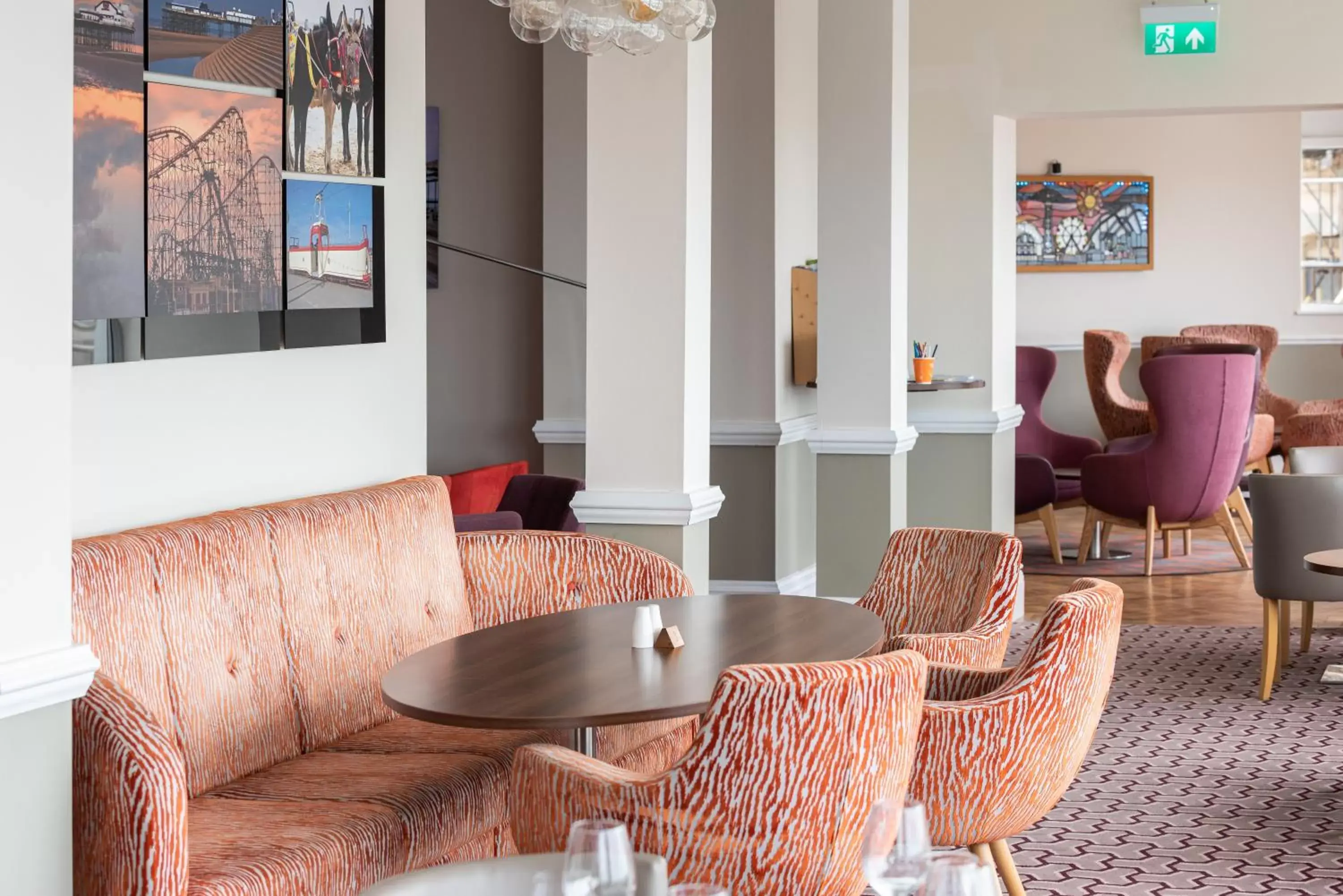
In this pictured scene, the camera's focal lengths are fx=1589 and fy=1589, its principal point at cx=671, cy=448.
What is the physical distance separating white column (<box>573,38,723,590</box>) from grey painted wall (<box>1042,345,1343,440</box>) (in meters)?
8.05

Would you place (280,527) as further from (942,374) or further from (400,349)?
(942,374)

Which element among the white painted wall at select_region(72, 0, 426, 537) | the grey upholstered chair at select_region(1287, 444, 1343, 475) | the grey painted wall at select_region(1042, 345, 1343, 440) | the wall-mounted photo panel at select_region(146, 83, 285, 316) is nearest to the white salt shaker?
the white painted wall at select_region(72, 0, 426, 537)

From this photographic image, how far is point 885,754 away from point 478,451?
5.60m

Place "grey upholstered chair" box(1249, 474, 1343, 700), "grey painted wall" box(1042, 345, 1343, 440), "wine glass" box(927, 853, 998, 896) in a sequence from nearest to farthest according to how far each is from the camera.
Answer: "wine glass" box(927, 853, 998, 896)
"grey upholstered chair" box(1249, 474, 1343, 700)
"grey painted wall" box(1042, 345, 1343, 440)

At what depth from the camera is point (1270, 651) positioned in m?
6.09

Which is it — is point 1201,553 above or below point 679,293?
below

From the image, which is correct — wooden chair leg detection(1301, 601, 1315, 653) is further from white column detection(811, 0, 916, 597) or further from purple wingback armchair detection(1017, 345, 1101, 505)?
purple wingback armchair detection(1017, 345, 1101, 505)

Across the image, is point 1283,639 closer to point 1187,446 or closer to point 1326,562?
point 1326,562

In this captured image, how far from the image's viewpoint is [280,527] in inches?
141

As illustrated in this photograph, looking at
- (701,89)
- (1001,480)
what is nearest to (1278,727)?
(1001,480)

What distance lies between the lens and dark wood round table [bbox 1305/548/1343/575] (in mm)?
5340

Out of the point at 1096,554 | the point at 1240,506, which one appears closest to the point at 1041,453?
→ the point at 1096,554

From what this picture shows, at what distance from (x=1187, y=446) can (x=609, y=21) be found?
536 cm

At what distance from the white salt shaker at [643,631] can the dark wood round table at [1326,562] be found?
2954mm
